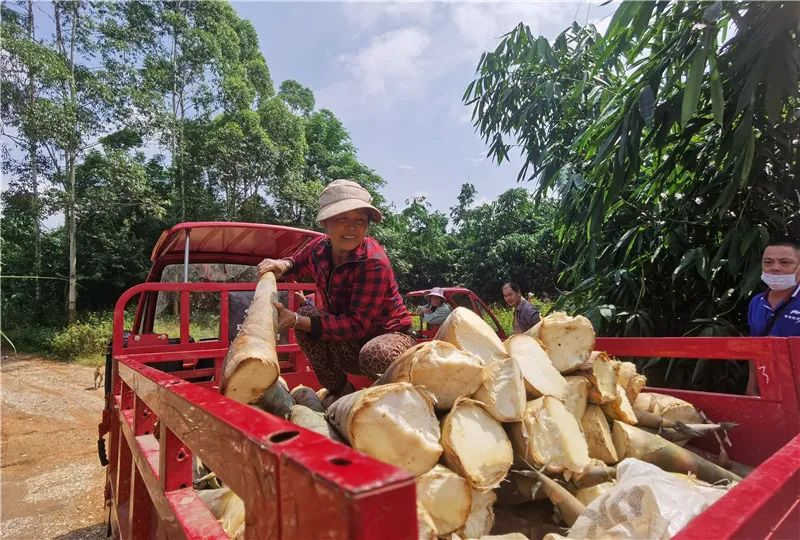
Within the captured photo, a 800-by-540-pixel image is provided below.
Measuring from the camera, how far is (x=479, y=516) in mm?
1246

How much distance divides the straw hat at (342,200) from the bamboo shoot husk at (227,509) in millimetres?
1208

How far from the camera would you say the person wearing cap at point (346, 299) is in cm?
216

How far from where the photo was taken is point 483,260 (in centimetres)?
2022

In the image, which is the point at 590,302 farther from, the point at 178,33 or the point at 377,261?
the point at 178,33

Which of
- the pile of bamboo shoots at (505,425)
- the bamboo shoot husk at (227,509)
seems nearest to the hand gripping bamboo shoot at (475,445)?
the pile of bamboo shoots at (505,425)

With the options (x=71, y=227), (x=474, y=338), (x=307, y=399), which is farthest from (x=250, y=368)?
(x=71, y=227)

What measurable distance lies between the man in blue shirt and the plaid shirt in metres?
1.98

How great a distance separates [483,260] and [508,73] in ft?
49.4

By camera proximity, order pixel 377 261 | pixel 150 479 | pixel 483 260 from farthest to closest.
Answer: pixel 483 260, pixel 377 261, pixel 150 479

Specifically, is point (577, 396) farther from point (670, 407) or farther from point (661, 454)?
point (670, 407)

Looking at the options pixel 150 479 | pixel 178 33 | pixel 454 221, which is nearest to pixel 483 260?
pixel 454 221

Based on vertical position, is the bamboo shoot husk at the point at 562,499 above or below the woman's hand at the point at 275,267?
below

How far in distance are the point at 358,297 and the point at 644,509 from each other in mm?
1493

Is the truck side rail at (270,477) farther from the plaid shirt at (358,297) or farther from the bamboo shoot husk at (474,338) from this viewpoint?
the plaid shirt at (358,297)
